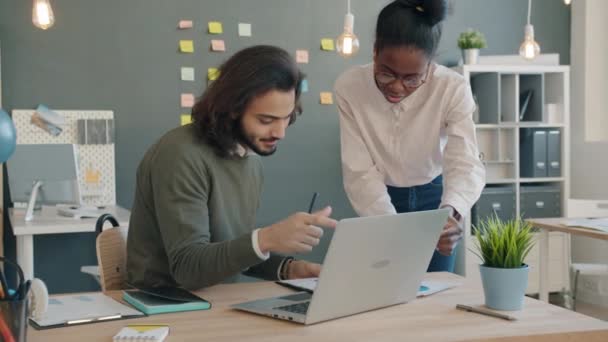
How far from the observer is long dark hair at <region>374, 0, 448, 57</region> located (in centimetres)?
179

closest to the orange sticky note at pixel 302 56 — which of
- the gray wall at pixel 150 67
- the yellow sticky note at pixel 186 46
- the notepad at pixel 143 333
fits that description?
the gray wall at pixel 150 67

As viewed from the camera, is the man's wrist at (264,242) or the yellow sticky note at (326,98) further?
the yellow sticky note at (326,98)

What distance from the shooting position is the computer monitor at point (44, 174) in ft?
11.0

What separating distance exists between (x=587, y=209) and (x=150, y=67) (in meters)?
2.51

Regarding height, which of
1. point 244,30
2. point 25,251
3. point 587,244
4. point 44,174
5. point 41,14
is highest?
point 244,30

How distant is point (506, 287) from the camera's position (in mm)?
1356

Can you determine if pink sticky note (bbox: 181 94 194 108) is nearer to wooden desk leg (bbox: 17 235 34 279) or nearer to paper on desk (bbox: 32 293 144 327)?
wooden desk leg (bbox: 17 235 34 279)

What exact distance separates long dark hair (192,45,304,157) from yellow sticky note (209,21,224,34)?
8.60 feet

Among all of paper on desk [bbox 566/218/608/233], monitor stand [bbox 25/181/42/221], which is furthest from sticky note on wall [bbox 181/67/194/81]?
paper on desk [bbox 566/218/608/233]

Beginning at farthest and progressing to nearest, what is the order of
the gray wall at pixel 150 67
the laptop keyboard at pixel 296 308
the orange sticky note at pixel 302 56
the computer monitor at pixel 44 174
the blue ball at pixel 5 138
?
the orange sticky note at pixel 302 56
the gray wall at pixel 150 67
the computer monitor at pixel 44 174
the blue ball at pixel 5 138
the laptop keyboard at pixel 296 308

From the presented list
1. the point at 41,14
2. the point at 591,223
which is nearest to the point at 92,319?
the point at 41,14

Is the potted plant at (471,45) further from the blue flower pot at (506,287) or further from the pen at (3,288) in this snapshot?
the pen at (3,288)

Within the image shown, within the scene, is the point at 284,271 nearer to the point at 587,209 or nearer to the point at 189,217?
the point at 189,217

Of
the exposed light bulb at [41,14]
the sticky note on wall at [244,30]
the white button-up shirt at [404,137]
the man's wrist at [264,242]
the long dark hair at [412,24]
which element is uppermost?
the sticky note on wall at [244,30]
